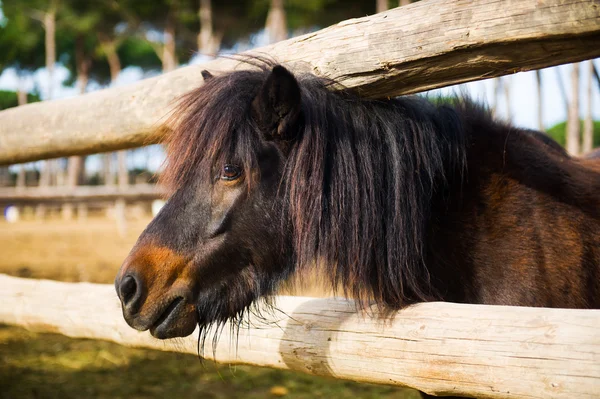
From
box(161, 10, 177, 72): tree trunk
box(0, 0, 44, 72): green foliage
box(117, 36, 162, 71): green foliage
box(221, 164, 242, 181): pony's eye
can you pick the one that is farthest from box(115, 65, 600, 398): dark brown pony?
box(117, 36, 162, 71): green foliage

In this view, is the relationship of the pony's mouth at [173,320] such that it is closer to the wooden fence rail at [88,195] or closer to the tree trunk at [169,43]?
the wooden fence rail at [88,195]

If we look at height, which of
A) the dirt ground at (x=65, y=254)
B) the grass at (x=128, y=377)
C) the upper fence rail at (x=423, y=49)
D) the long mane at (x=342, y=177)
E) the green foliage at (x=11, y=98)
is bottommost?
the dirt ground at (x=65, y=254)

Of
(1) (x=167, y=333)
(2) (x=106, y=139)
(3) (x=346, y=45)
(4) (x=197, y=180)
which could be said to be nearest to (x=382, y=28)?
(3) (x=346, y=45)

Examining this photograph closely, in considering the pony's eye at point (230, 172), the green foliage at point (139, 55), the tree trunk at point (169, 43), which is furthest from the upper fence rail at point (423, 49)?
the green foliage at point (139, 55)

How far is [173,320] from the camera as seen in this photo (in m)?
1.81

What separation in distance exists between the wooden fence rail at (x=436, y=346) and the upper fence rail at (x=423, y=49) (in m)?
0.81

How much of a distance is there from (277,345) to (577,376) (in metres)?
1.22

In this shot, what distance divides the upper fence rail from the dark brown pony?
0.16m

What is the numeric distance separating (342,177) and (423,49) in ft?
1.83

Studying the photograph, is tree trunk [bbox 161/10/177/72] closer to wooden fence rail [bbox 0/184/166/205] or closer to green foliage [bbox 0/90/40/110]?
wooden fence rail [bbox 0/184/166/205]

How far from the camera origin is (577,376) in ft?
4.51

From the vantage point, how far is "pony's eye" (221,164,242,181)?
74.8 inches

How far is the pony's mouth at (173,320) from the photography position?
1802mm

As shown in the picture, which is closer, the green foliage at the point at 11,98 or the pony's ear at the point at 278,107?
the pony's ear at the point at 278,107
